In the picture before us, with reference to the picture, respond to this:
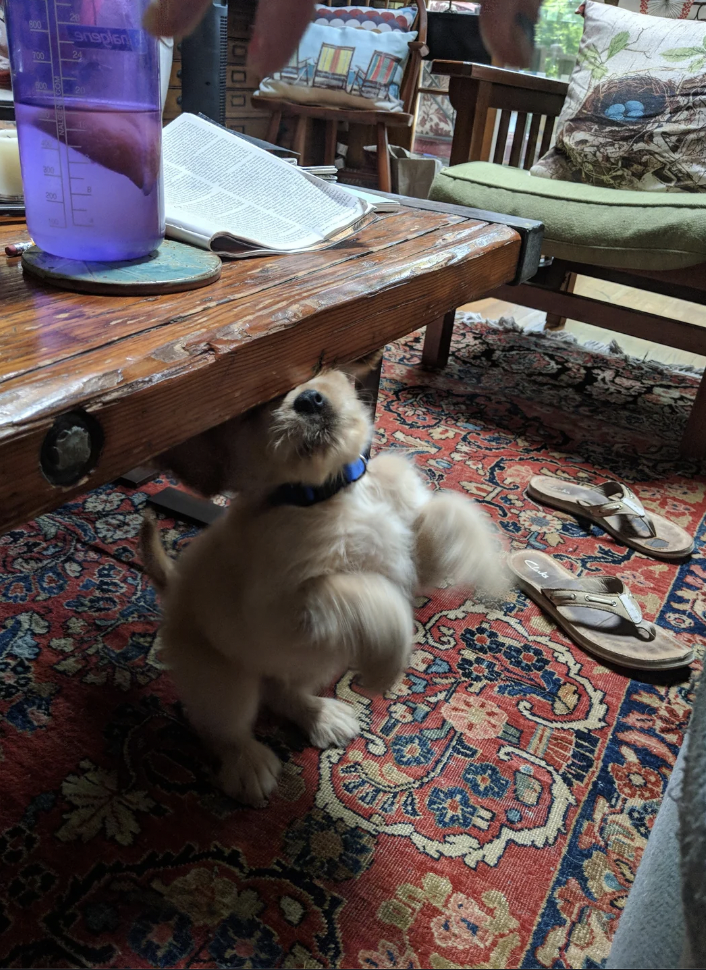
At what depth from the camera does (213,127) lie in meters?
0.95

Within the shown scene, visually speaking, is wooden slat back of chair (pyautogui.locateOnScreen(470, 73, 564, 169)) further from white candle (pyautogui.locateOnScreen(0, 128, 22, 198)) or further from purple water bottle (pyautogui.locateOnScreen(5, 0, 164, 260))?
purple water bottle (pyautogui.locateOnScreen(5, 0, 164, 260))

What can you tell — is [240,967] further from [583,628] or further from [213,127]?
[213,127]

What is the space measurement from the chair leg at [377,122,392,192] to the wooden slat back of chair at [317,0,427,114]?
280 mm

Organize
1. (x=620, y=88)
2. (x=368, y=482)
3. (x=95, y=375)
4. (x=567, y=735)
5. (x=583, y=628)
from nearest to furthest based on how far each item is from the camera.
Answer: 1. (x=95, y=375)
2. (x=368, y=482)
3. (x=567, y=735)
4. (x=583, y=628)
5. (x=620, y=88)

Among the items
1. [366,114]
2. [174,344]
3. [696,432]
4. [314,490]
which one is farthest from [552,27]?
[366,114]

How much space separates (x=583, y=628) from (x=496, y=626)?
0.13 m

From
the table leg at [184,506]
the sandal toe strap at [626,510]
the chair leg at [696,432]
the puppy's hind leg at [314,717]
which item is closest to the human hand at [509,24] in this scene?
the puppy's hind leg at [314,717]

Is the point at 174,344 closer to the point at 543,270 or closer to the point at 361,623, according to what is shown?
the point at 361,623

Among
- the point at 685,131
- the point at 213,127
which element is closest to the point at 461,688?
the point at 213,127

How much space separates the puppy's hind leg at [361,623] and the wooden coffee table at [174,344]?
189 millimetres

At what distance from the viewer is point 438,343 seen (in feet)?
6.81

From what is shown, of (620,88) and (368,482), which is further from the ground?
(620,88)

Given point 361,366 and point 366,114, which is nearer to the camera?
point 361,366

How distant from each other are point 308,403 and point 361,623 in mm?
201
